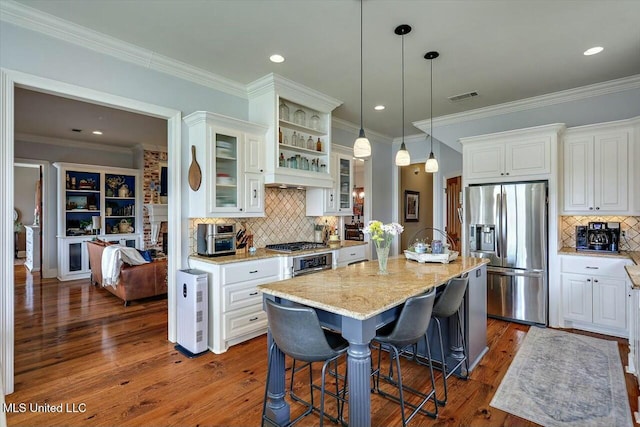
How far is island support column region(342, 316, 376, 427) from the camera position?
162cm

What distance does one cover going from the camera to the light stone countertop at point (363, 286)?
1.69m

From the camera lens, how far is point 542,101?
4.33 m

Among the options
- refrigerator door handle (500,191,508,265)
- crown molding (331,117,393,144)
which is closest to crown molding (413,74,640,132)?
crown molding (331,117,393,144)

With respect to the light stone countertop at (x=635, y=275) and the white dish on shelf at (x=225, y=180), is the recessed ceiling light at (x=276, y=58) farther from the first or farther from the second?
the light stone countertop at (x=635, y=275)

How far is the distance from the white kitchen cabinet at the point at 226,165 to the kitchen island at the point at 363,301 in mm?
1522

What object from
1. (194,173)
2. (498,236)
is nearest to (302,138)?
(194,173)

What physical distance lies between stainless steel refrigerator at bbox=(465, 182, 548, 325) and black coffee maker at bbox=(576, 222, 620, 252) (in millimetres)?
483

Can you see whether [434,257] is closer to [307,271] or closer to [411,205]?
[307,271]

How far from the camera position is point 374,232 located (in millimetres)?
2439

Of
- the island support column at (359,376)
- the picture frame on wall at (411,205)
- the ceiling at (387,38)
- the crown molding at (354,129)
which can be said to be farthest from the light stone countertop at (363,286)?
the picture frame on wall at (411,205)

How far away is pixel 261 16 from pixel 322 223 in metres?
3.12

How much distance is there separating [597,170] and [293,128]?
360 centimetres

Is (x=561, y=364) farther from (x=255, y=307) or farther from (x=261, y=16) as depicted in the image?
(x=261, y=16)

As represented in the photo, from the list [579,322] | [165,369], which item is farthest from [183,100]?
[579,322]
